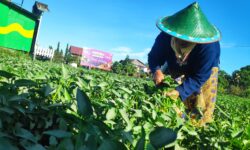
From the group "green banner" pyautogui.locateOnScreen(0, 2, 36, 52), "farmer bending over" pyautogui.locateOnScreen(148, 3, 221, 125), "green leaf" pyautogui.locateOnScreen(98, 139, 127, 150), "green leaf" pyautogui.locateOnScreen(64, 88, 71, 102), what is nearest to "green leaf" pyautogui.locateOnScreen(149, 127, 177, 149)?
"green leaf" pyautogui.locateOnScreen(98, 139, 127, 150)

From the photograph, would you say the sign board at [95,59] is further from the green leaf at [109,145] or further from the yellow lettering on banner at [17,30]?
the green leaf at [109,145]

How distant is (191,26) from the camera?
2.41 meters

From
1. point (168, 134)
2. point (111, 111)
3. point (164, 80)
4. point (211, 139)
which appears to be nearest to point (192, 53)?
point (164, 80)

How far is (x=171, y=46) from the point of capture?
2.98m

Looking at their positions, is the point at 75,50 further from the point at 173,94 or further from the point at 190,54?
the point at 173,94

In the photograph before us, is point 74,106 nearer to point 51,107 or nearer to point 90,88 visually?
point 51,107

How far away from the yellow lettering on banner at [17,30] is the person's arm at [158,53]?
49.7 ft

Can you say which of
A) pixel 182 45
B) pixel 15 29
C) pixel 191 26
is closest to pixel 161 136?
pixel 191 26

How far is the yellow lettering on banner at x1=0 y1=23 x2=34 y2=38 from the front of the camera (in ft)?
56.5

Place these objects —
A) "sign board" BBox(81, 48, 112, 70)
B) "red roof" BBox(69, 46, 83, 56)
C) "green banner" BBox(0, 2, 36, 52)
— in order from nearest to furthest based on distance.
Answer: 1. "green banner" BBox(0, 2, 36, 52)
2. "sign board" BBox(81, 48, 112, 70)
3. "red roof" BBox(69, 46, 83, 56)

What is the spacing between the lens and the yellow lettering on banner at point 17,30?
56.5ft

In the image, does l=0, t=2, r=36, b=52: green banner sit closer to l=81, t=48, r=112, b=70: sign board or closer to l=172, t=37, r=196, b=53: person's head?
l=172, t=37, r=196, b=53: person's head

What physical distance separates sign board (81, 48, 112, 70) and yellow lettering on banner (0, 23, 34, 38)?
25763mm

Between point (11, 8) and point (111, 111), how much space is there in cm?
1726
